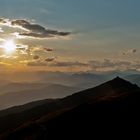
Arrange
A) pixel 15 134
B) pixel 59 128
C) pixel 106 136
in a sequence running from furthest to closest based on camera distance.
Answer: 1. pixel 15 134
2. pixel 59 128
3. pixel 106 136

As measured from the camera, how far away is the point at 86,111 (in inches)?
5143

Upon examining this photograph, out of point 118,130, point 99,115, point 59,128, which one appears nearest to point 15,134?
point 59,128

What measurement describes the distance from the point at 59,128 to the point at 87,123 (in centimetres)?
914

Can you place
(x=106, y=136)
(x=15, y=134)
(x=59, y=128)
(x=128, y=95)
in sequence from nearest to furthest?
(x=106, y=136) → (x=59, y=128) → (x=15, y=134) → (x=128, y=95)

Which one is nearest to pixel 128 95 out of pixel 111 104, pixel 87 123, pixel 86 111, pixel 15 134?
pixel 111 104

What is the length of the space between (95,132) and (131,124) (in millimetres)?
12246

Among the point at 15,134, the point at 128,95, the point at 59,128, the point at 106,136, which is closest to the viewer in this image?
the point at 106,136

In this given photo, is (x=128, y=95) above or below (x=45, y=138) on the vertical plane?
above

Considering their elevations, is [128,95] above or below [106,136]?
above

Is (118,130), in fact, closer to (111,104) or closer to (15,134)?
(111,104)

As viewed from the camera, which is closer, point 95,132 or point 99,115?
point 95,132

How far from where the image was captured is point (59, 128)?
389 feet

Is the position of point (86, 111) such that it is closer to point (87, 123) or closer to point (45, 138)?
point (87, 123)

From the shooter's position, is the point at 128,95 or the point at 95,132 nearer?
the point at 95,132
